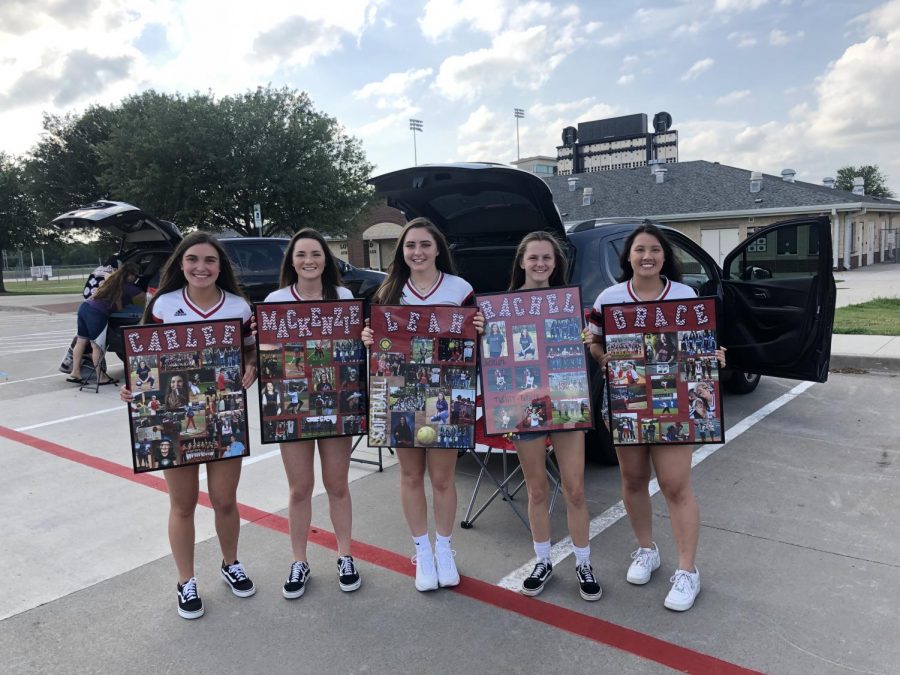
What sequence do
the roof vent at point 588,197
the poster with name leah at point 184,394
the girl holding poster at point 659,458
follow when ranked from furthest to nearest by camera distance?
the roof vent at point 588,197, the girl holding poster at point 659,458, the poster with name leah at point 184,394

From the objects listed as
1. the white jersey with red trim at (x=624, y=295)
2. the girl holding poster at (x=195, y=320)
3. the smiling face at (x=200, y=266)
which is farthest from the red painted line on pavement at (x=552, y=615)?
the smiling face at (x=200, y=266)

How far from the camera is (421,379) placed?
2.99 meters

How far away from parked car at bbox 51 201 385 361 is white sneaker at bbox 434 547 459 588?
426 cm

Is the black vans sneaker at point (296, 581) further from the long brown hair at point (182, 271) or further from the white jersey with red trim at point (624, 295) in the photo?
the white jersey with red trim at point (624, 295)

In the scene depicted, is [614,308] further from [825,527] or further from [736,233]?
[736,233]

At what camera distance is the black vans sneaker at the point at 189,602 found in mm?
2947

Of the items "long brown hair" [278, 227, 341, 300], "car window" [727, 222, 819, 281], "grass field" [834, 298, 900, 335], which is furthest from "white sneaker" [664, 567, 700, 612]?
"grass field" [834, 298, 900, 335]

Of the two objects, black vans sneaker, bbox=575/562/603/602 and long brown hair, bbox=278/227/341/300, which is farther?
long brown hair, bbox=278/227/341/300

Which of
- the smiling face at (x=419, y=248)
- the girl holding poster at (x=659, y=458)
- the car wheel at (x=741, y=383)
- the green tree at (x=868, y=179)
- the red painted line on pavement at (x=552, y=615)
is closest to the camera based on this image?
the red painted line on pavement at (x=552, y=615)

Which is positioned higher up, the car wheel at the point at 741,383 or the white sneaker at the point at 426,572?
the car wheel at the point at 741,383

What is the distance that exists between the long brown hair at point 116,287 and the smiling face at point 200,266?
5.83 meters

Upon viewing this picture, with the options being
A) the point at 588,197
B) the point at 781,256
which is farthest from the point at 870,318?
the point at 588,197

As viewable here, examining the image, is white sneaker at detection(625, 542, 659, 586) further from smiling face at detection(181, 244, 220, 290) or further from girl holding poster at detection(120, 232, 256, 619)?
smiling face at detection(181, 244, 220, 290)

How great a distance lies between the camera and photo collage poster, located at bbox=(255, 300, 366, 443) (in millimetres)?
2975
